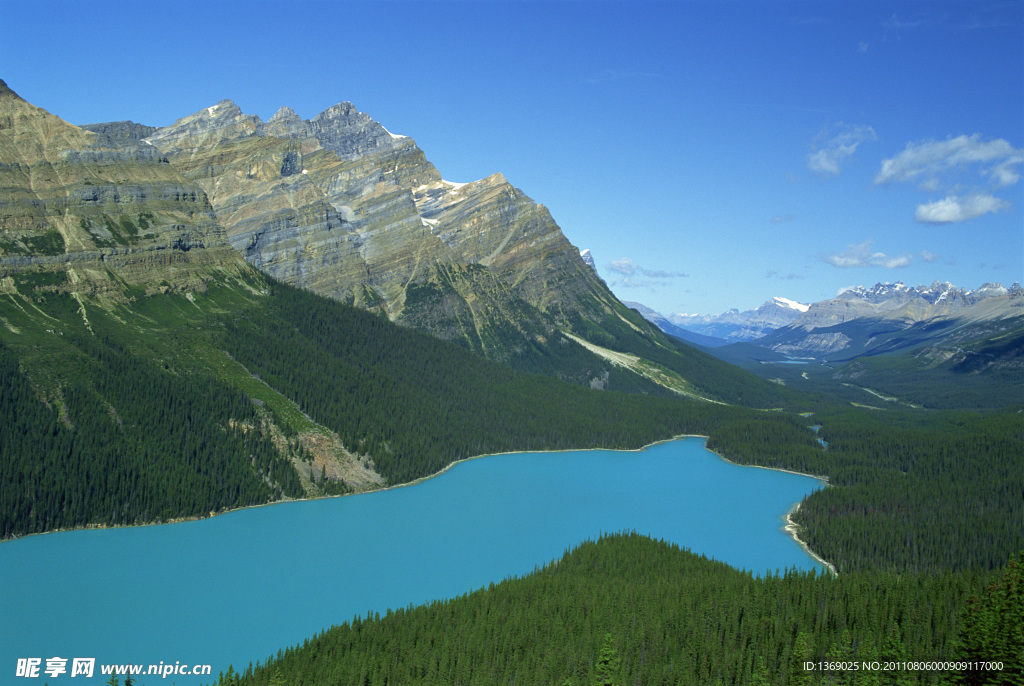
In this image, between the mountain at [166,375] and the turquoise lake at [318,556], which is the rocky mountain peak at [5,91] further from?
the turquoise lake at [318,556]

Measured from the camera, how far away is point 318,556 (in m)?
95.9

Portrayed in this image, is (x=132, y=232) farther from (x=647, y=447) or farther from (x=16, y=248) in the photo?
(x=647, y=447)

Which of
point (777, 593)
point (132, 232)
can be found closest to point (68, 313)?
point (132, 232)

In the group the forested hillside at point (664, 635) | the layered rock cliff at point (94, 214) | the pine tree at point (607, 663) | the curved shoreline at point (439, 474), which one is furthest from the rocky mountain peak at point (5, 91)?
the pine tree at point (607, 663)

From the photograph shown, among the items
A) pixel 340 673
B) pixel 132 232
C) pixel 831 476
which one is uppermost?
pixel 132 232

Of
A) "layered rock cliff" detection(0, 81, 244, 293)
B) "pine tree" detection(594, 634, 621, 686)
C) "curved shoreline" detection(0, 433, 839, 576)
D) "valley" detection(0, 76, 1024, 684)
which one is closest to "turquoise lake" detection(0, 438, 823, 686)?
"curved shoreline" detection(0, 433, 839, 576)

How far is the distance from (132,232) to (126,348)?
164ft

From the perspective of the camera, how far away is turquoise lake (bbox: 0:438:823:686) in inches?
2756

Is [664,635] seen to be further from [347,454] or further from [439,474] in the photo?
[439,474]

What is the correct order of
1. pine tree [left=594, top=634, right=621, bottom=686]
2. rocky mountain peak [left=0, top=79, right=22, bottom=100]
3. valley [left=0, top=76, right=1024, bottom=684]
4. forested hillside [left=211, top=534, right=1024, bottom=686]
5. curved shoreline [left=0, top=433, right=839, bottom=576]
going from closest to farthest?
pine tree [left=594, top=634, right=621, bottom=686] → forested hillside [left=211, top=534, right=1024, bottom=686] → valley [left=0, top=76, right=1024, bottom=684] → curved shoreline [left=0, top=433, right=839, bottom=576] → rocky mountain peak [left=0, top=79, right=22, bottom=100]

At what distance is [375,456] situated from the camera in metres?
143

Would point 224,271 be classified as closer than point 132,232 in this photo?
No

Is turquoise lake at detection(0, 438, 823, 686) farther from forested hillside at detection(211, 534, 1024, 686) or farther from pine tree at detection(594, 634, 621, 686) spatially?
pine tree at detection(594, 634, 621, 686)

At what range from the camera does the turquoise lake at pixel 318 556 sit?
70000 millimetres
